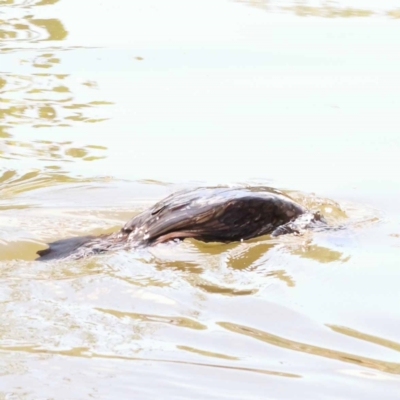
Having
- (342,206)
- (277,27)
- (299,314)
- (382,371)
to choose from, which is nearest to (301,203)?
(342,206)

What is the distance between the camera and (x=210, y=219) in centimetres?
541

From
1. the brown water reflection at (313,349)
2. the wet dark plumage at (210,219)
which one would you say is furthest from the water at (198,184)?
the wet dark plumage at (210,219)

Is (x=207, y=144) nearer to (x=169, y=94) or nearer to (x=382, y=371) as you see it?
(x=169, y=94)

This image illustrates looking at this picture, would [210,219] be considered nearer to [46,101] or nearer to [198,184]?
[198,184]

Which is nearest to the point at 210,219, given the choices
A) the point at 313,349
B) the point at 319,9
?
the point at 313,349

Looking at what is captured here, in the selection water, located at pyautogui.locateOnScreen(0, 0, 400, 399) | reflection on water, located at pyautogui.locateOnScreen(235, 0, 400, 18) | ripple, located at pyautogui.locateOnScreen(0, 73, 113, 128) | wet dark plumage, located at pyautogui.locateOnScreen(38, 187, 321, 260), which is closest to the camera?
water, located at pyautogui.locateOnScreen(0, 0, 400, 399)

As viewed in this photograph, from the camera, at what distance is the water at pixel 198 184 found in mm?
3998

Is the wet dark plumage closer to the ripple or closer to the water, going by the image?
the water

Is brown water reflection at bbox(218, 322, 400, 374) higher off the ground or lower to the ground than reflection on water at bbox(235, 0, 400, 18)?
lower

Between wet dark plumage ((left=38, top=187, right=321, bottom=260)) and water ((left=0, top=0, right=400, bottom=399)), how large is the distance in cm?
11

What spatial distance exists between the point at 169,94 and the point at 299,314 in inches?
142

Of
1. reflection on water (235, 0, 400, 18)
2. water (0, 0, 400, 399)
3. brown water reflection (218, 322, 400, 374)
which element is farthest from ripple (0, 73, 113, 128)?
brown water reflection (218, 322, 400, 374)

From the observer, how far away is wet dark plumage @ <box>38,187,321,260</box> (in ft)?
17.6

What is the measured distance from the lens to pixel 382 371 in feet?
13.1
